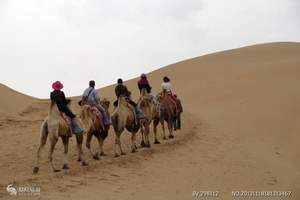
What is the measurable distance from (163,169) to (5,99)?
65.2 ft

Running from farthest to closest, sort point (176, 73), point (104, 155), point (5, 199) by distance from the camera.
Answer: point (176, 73)
point (104, 155)
point (5, 199)

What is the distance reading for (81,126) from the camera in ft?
51.5

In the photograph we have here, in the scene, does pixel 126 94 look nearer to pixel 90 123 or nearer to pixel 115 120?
pixel 115 120

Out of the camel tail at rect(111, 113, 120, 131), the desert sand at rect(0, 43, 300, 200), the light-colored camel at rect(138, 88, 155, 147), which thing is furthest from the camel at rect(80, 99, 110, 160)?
the light-colored camel at rect(138, 88, 155, 147)

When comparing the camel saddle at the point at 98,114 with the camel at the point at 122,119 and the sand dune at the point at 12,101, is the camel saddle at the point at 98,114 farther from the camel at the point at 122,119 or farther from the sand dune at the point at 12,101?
the sand dune at the point at 12,101

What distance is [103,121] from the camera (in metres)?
16.6

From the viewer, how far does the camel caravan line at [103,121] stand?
48.0 ft

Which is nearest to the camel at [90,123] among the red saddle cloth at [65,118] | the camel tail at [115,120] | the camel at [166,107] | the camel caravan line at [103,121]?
the camel caravan line at [103,121]

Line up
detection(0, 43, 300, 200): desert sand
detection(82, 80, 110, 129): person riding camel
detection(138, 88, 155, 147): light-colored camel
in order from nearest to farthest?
detection(0, 43, 300, 200): desert sand → detection(82, 80, 110, 129): person riding camel → detection(138, 88, 155, 147): light-colored camel

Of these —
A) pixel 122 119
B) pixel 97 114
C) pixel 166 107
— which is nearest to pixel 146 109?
pixel 122 119

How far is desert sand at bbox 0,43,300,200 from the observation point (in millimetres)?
13578

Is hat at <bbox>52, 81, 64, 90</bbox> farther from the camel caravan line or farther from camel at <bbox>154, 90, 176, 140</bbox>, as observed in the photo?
camel at <bbox>154, 90, 176, 140</bbox>

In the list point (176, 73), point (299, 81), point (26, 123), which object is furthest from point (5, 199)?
point (176, 73)

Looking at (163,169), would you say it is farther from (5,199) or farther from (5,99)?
(5,99)
